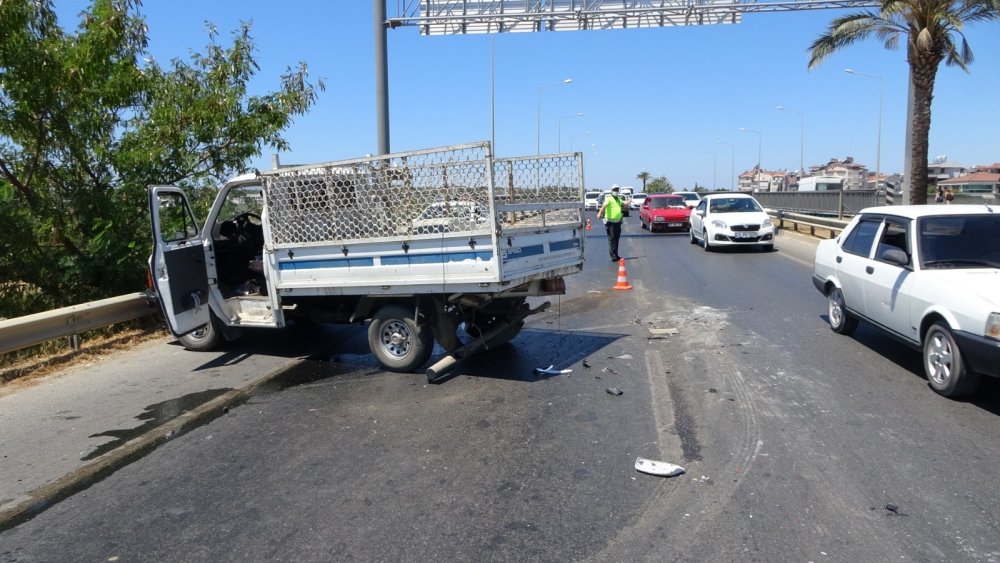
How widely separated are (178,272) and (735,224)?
15209mm

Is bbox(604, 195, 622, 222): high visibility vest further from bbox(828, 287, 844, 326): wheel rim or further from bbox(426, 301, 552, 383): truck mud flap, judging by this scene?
bbox(426, 301, 552, 383): truck mud flap

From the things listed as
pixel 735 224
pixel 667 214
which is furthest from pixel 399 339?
pixel 667 214

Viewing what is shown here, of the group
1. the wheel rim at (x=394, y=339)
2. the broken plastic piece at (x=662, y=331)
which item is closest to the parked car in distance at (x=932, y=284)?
the broken plastic piece at (x=662, y=331)

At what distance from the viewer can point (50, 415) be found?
6.20 meters

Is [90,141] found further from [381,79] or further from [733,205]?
[733,205]

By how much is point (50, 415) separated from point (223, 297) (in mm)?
2522

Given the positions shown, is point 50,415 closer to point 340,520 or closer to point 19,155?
point 340,520

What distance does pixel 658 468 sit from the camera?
450 centimetres

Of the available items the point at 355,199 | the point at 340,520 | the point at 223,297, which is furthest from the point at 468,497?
the point at 223,297

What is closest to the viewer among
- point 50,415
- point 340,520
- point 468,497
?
point 340,520

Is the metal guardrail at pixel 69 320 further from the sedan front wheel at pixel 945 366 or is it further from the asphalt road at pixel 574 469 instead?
the sedan front wheel at pixel 945 366

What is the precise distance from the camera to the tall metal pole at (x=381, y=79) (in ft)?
43.6

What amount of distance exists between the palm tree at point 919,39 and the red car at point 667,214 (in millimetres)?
7898

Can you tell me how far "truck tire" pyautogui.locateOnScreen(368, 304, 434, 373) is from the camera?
7.06 meters
